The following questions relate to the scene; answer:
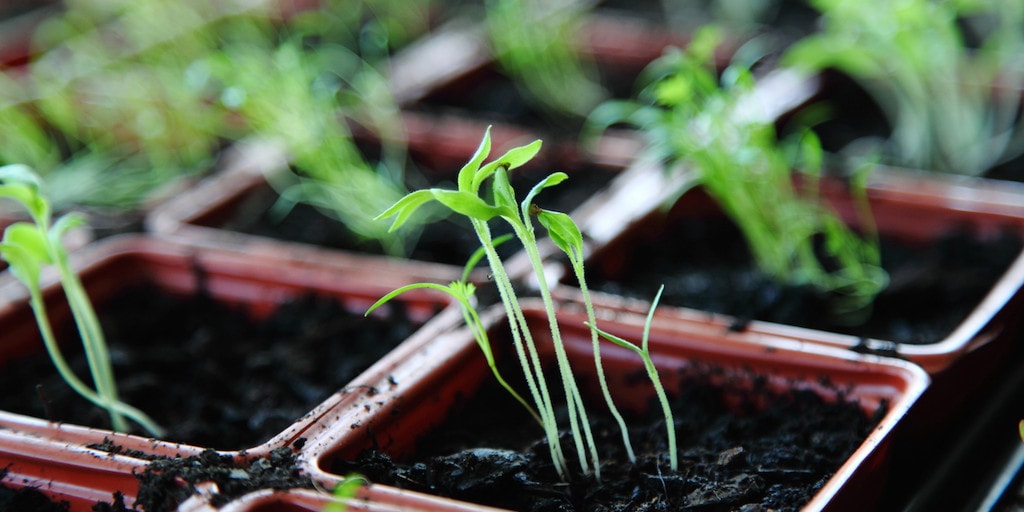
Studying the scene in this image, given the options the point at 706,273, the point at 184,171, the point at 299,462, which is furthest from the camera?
the point at 184,171

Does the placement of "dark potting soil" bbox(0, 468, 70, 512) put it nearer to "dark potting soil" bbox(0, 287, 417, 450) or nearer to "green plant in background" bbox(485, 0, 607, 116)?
"dark potting soil" bbox(0, 287, 417, 450)

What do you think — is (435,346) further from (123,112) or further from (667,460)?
(123,112)

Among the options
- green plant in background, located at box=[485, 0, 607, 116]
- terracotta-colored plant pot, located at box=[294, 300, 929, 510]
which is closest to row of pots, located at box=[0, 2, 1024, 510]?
terracotta-colored plant pot, located at box=[294, 300, 929, 510]

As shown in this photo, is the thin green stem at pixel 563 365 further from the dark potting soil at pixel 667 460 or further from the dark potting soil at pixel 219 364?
the dark potting soil at pixel 219 364

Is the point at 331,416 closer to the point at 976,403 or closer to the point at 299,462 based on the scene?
the point at 299,462

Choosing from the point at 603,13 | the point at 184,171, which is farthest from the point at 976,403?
the point at 603,13
